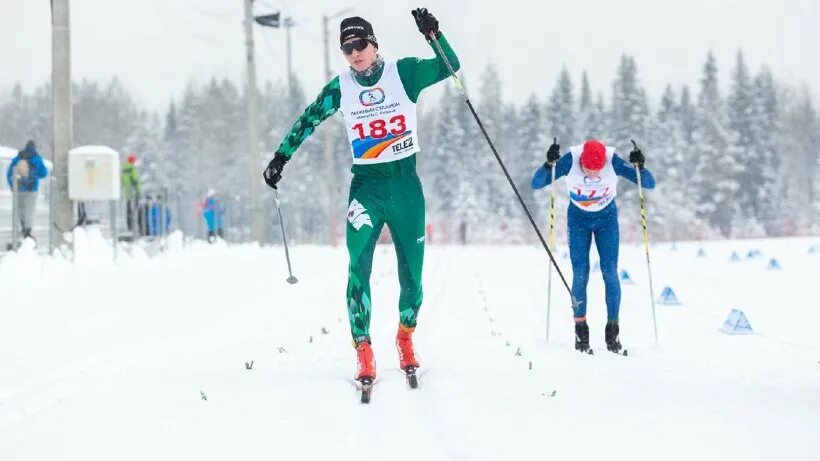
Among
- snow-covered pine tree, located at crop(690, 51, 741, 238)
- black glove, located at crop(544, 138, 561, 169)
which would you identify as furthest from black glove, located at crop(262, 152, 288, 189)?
snow-covered pine tree, located at crop(690, 51, 741, 238)

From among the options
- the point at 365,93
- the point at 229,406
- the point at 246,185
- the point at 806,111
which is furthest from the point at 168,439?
the point at 806,111

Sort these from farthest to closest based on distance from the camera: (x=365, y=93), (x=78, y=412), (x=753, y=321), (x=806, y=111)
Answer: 1. (x=806, y=111)
2. (x=753, y=321)
3. (x=365, y=93)
4. (x=78, y=412)

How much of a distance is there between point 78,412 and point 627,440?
2833mm

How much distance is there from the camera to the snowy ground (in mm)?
3449

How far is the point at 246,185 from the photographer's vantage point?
73062 millimetres

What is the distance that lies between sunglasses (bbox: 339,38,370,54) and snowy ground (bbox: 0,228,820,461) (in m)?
2.05

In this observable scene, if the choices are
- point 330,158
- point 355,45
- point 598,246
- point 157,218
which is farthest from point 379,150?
point 330,158

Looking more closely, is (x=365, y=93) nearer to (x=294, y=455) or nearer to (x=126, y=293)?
(x=294, y=455)

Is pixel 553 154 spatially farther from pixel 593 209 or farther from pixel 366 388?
pixel 366 388

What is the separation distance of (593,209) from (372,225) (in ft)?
8.72

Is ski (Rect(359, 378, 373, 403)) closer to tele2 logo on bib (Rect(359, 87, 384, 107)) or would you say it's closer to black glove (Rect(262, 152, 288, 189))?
black glove (Rect(262, 152, 288, 189))

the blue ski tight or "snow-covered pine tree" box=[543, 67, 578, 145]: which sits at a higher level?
"snow-covered pine tree" box=[543, 67, 578, 145]

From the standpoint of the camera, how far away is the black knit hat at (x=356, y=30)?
4.55 metres

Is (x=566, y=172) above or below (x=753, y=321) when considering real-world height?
above
